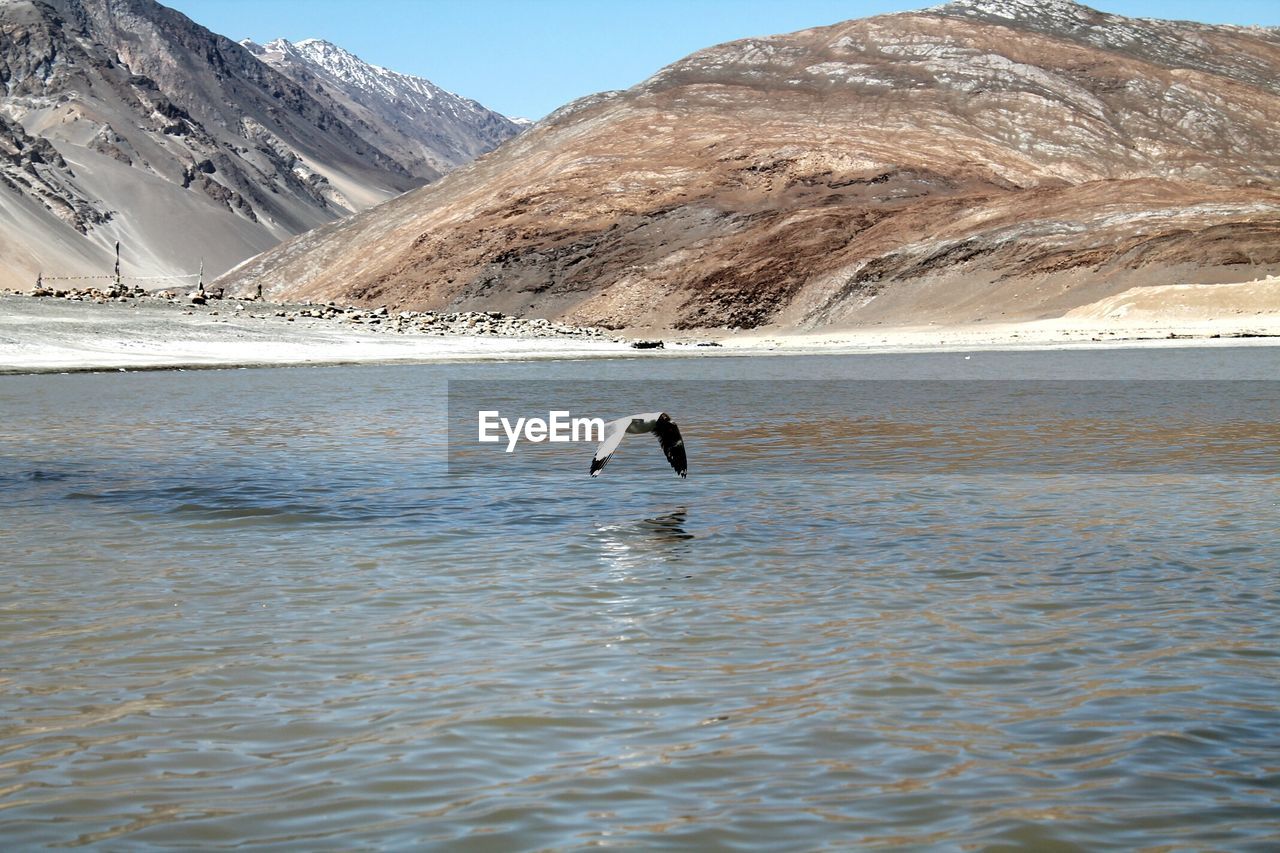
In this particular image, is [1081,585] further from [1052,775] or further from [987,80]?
[987,80]

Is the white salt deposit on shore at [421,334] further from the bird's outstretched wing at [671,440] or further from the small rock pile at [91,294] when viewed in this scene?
the bird's outstretched wing at [671,440]

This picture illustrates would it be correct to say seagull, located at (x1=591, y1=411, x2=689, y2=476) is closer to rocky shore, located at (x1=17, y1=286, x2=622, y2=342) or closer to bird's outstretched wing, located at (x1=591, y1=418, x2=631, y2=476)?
bird's outstretched wing, located at (x1=591, y1=418, x2=631, y2=476)

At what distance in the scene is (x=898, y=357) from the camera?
5216 centimetres

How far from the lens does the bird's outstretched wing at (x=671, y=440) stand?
14.5 metres

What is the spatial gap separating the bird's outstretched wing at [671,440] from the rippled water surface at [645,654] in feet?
1.76

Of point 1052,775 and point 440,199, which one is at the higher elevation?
point 440,199

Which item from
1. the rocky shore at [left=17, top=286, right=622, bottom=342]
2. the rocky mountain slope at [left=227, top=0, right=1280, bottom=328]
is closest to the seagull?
the rocky shore at [left=17, top=286, right=622, bottom=342]

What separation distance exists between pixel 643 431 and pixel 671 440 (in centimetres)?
108

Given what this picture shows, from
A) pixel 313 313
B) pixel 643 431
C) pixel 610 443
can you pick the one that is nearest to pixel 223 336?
pixel 313 313

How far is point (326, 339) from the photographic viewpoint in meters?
53.9

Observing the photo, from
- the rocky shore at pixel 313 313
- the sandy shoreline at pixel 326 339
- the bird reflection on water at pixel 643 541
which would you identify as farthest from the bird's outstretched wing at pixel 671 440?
the rocky shore at pixel 313 313

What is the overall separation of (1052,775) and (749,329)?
7757cm

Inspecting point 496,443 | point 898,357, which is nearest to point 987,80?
point 898,357

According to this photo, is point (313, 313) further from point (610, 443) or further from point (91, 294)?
point (610, 443)
